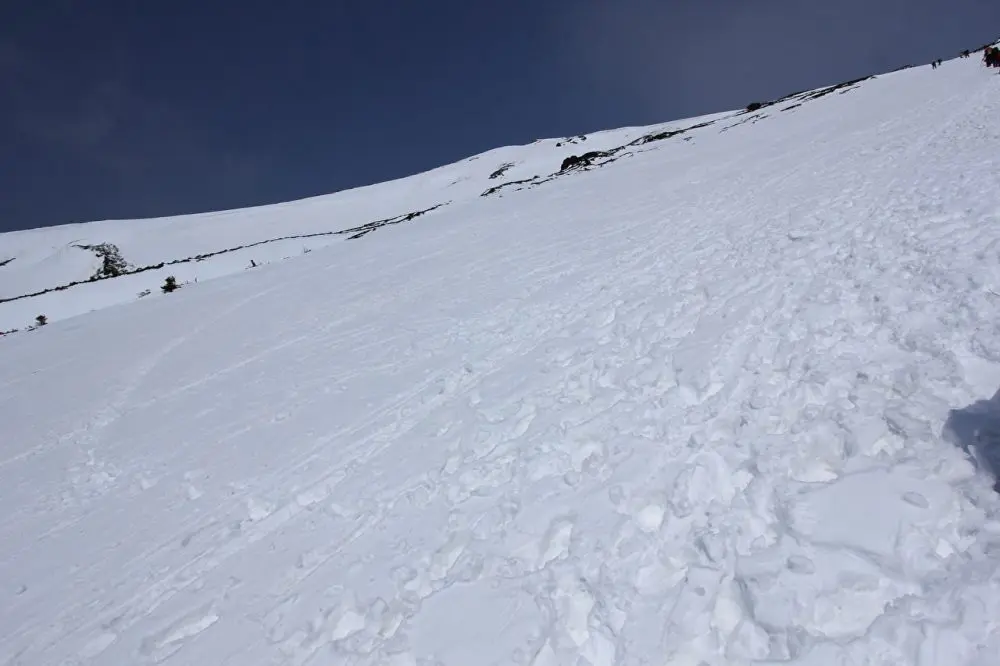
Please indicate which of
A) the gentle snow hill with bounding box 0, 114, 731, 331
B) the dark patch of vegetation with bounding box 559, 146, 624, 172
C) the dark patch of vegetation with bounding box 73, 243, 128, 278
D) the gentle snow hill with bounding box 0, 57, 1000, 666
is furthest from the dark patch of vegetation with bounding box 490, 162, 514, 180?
the gentle snow hill with bounding box 0, 57, 1000, 666

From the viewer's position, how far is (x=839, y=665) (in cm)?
264

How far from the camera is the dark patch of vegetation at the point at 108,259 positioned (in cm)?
3990

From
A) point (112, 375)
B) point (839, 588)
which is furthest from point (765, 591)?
point (112, 375)

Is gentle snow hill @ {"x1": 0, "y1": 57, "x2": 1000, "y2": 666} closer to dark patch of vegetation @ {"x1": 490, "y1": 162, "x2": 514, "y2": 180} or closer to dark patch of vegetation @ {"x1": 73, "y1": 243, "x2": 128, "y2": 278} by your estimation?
dark patch of vegetation @ {"x1": 73, "y1": 243, "x2": 128, "y2": 278}

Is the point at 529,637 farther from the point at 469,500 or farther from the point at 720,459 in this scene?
the point at 720,459

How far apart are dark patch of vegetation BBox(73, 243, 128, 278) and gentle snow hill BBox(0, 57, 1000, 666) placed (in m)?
34.4

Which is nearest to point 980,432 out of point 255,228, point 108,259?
point 108,259

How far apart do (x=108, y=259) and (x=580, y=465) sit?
4855cm

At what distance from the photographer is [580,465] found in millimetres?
4930

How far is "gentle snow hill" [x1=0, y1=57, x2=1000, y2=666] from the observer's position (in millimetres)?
3213

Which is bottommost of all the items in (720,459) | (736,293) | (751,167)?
(720,459)

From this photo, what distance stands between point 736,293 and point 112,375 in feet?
36.6

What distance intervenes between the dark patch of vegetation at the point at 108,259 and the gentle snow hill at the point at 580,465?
34411 millimetres

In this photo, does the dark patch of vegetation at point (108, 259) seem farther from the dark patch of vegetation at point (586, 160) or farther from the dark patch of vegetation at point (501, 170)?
the dark patch of vegetation at point (586, 160)
